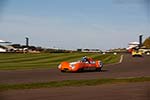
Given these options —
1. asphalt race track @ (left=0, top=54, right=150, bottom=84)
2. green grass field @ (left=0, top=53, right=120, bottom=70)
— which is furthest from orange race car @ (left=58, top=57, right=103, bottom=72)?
green grass field @ (left=0, top=53, right=120, bottom=70)

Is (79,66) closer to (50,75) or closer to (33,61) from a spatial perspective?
(50,75)

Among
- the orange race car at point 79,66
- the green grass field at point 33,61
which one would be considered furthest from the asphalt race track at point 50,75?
the green grass field at point 33,61

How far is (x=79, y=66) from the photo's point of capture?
25031mm

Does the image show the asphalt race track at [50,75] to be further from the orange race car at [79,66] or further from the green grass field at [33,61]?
the green grass field at [33,61]

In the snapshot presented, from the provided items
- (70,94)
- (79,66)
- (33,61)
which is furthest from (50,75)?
(33,61)

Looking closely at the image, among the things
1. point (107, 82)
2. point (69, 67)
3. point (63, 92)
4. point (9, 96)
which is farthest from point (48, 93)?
point (69, 67)

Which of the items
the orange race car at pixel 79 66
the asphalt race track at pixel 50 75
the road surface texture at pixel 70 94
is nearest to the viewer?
the road surface texture at pixel 70 94

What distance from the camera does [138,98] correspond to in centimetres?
1152

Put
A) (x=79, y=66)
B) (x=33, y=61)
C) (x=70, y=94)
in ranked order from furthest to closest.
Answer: (x=33, y=61) → (x=79, y=66) → (x=70, y=94)

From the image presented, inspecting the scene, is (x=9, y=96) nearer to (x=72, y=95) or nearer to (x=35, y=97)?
(x=35, y=97)

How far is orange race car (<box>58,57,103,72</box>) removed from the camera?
81.4ft

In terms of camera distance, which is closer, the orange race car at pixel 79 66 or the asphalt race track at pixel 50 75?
the asphalt race track at pixel 50 75

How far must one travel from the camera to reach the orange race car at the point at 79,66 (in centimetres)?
2480

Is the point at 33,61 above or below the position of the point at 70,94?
above
